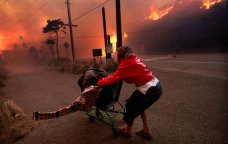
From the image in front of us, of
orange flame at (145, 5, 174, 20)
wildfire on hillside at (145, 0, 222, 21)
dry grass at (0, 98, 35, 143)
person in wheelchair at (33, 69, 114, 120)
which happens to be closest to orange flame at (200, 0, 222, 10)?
wildfire on hillside at (145, 0, 222, 21)

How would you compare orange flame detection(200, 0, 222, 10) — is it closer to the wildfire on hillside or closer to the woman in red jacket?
the wildfire on hillside

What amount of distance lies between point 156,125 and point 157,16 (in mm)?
60006

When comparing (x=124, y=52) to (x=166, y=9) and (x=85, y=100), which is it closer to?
(x=85, y=100)

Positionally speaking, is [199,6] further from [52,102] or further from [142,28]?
[52,102]

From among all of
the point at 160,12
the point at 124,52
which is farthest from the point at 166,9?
the point at 124,52

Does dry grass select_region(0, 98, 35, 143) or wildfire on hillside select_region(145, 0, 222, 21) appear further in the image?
wildfire on hillside select_region(145, 0, 222, 21)

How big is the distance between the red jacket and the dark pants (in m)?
0.23

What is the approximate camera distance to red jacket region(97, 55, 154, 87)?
11.0ft

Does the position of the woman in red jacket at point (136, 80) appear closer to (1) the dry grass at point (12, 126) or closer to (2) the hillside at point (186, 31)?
(1) the dry grass at point (12, 126)

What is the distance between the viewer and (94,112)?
4859mm

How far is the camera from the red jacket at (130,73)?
3342mm

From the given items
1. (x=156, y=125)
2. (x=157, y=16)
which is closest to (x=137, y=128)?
(x=156, y=125)

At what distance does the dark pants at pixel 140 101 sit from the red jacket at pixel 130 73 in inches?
9.0

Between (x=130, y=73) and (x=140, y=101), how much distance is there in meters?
0.57
